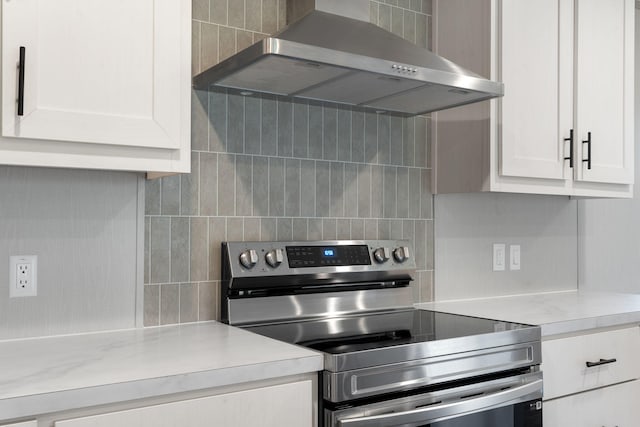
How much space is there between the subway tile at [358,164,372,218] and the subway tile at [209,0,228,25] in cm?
73

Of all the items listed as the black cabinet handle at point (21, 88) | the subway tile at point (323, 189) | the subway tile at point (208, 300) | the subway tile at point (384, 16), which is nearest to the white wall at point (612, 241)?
the subway tile at point (384, 16)

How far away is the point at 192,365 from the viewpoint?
1366 millimetres

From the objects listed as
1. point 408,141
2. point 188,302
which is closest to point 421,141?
point 408,141

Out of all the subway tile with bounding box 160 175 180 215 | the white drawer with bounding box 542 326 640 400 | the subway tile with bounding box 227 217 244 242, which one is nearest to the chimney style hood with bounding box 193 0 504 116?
the subway tile with bounding box 160 175 180 215

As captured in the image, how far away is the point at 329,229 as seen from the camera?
2.23 meters

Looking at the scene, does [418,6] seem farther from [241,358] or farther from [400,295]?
[241,358]

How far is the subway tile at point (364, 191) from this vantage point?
233cm

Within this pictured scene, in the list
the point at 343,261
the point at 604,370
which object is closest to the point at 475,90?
the point at 343,261

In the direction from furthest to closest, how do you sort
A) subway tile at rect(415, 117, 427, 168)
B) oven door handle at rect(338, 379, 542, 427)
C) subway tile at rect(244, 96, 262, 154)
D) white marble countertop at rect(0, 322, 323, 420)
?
subway tile at rect(415, 117, 427, 168), subway tile at rect(244, 96, 262, 154), oven door handle at rect(338, 379, 542, 427), white marble countertop at rect(0, 322, 323, 420)

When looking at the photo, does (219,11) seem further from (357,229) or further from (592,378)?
(592,378)

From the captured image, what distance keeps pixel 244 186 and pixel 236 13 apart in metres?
0.58

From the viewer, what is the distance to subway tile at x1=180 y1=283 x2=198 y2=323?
1923 mm

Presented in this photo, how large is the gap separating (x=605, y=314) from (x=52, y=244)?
1882 mm

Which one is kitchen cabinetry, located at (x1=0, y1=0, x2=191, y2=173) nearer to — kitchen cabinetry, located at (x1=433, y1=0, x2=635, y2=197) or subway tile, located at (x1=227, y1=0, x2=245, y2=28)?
subway tile, located at (x1=227, y1=0, x2=245, y2=28)
